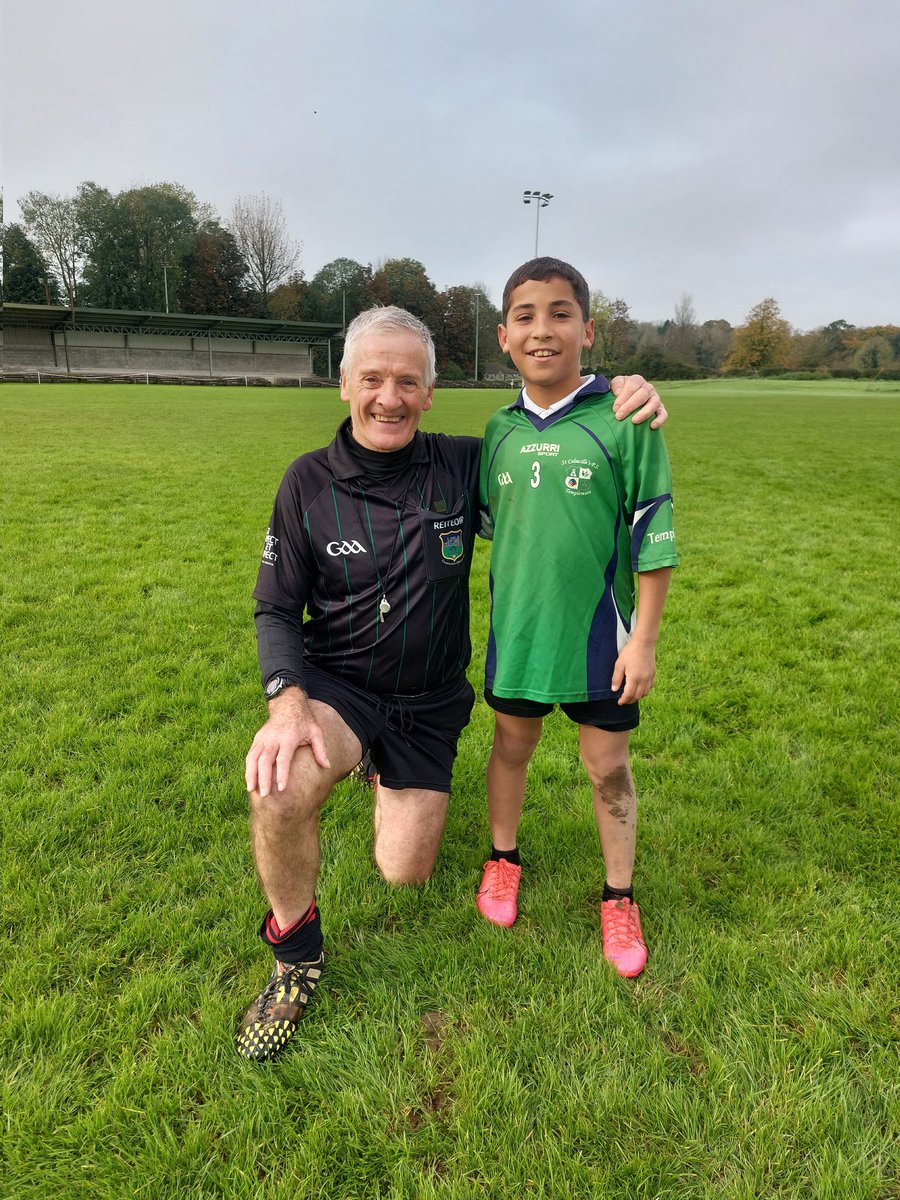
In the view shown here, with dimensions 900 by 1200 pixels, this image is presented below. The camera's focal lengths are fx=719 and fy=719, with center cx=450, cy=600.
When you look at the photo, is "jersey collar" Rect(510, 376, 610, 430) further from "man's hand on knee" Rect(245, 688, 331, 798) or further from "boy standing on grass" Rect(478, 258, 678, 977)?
"man's hand on knee" Rect(245, 688, 331, 798)

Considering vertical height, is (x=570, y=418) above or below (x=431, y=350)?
below

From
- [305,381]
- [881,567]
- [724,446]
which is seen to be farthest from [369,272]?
[881,567]

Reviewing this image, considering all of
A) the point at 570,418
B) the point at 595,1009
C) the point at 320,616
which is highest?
the point at 570,418

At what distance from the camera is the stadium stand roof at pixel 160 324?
2119 inches

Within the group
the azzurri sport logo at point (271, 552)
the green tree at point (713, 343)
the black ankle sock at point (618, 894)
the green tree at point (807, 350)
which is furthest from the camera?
the green tree at point (713, 343)

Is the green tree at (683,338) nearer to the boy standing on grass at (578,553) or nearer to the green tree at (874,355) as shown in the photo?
the green tree at (874,355)

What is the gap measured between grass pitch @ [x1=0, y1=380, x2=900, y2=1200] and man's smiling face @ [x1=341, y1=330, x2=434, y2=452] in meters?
1.66

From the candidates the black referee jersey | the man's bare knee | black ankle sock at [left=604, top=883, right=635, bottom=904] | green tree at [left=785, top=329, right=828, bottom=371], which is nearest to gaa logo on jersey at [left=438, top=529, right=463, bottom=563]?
the black referee jersey

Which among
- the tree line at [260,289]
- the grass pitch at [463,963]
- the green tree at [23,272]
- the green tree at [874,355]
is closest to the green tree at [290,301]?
the tree line at [260,289]

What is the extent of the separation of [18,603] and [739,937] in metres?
5.33

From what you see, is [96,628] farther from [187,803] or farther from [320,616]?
[320,616]

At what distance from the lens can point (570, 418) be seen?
2.37 meters

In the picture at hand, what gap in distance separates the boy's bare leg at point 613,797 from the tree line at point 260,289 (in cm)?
Answer: 6929

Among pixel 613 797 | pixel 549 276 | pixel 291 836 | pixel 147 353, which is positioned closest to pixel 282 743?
pixel 291 836
